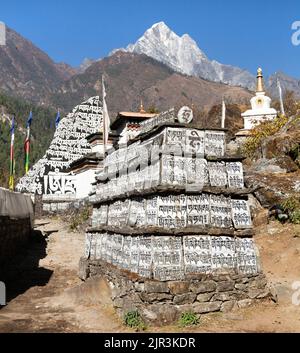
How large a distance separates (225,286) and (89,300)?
376 cm

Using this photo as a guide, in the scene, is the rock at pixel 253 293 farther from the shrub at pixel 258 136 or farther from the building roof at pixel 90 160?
the building roof at pixel 90 160

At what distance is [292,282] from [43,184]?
22249 mm

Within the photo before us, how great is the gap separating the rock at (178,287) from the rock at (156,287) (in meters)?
0.12

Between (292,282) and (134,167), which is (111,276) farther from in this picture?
(292,282)

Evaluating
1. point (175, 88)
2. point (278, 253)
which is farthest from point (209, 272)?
point (175, 88)

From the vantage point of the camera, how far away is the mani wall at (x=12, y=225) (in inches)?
425

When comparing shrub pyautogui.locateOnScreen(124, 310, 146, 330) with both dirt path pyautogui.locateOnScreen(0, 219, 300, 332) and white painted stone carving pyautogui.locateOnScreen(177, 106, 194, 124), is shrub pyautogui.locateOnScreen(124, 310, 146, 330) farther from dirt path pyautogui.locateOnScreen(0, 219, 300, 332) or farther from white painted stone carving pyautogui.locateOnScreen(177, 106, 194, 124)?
white painted stone carving pyautogui.locateOnScreen(177, 106, 194, 124)

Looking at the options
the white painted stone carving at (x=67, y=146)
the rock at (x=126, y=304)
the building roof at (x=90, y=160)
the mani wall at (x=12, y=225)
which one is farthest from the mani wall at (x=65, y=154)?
the rock at (x=126, y=304)

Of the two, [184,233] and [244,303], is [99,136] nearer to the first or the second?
[184,233]

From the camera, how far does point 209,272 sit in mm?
9172

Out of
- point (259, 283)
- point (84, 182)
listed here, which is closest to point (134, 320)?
point (259, 283)

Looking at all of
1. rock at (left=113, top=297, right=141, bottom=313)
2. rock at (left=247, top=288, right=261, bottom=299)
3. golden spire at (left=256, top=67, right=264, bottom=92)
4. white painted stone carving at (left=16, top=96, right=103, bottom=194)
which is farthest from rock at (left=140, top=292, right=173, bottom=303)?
golden spire at (left=256, top=67, right=264, bottom=92)

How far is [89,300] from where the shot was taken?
35.4ft

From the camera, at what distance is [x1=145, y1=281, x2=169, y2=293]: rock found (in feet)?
28.2
